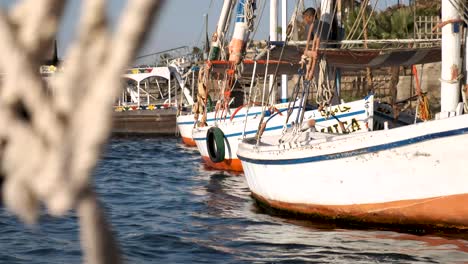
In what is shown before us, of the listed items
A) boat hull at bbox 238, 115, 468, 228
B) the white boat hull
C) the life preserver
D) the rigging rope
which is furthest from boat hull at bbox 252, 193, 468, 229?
the rigging rope

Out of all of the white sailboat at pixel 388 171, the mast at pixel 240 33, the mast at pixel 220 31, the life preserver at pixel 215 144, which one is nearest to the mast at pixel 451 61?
the white sailboat at pixel 388 171

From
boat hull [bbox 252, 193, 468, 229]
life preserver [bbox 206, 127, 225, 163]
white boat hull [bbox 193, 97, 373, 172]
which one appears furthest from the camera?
life preserver [bbox 206, 127, 225, 163]

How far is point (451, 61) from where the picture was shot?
12.0m

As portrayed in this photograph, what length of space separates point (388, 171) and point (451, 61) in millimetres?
2098

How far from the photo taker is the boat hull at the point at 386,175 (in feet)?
34.0

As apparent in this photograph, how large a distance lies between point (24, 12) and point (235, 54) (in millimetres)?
18747

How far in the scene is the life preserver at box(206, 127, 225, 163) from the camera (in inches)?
824

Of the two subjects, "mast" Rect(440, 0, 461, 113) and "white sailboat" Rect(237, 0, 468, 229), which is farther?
"mast" Rect(440, 0, 461, 113)

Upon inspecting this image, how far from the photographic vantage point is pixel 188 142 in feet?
105

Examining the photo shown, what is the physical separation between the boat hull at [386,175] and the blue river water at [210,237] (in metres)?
0.27

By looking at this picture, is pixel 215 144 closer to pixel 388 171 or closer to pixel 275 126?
pixel 275 126

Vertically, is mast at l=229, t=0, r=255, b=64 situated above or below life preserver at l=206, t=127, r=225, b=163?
above

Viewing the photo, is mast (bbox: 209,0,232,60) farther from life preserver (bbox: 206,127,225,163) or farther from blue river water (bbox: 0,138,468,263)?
blue river water (bbox: 0,138,468,263)

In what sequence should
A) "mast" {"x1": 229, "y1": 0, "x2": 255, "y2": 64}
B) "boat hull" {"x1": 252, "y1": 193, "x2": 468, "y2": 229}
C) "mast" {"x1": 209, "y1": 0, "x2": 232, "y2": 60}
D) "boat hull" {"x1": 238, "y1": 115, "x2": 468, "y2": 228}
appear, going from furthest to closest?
"mast" {"x1": 209, "y1": 0, "x2": 232, "y2": 60} → "mast" {"x1": 229, "y1": 0, "x2": 255, "y2": 64} → "boat hull" {"x1": 252, "y1": 193, "x2": 468, "y2": 229} → "boat hull" {"x1": 238, "y1": 115, "x2": 468, "y2": 228}
